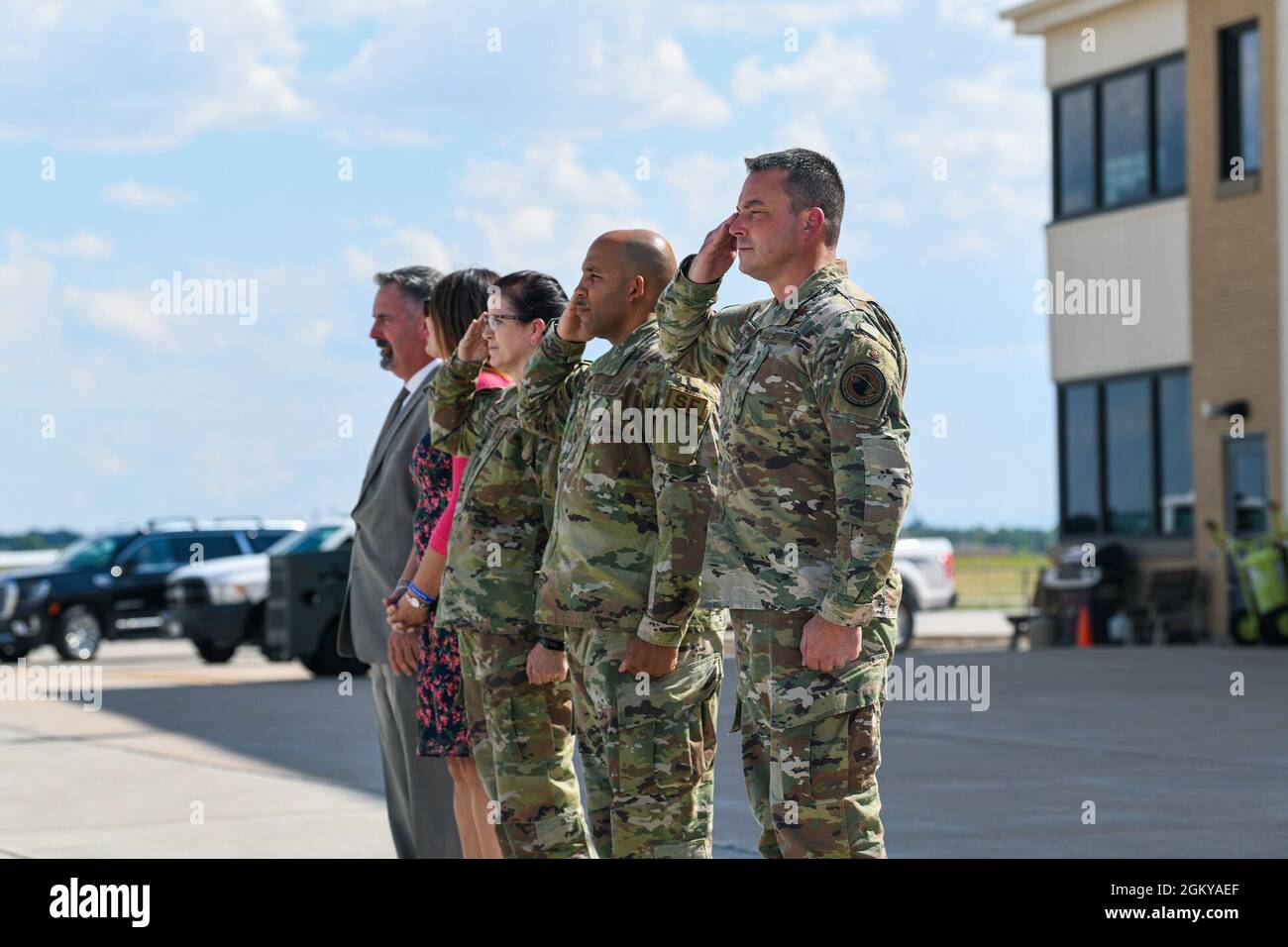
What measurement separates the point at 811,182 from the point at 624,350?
83 centimetres

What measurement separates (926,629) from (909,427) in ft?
87.2

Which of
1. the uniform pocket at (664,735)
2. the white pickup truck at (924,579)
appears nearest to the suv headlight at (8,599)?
the white pickup truck at (924,579)

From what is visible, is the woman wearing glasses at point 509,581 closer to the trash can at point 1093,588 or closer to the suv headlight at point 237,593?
the suv headlight at point 237,593

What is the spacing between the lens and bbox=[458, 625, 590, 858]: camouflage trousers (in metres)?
5.56

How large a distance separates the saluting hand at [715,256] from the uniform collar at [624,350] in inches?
15.3

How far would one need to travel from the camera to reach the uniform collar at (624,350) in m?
5.33

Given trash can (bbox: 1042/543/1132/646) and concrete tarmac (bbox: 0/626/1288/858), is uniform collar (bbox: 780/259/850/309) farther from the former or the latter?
trash can (bbox: 1042/543/1132/646)

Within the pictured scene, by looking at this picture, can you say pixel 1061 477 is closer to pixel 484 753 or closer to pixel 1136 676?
pixel 1136 676

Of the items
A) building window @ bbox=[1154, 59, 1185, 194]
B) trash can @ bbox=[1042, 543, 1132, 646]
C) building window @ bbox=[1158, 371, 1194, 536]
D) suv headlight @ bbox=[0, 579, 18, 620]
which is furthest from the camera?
suv headlight @ bbox=[0, 579, 18, 620]

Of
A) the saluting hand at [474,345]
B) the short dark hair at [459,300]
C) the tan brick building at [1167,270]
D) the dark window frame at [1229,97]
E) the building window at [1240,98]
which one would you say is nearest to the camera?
the saluting hand at [474,345]

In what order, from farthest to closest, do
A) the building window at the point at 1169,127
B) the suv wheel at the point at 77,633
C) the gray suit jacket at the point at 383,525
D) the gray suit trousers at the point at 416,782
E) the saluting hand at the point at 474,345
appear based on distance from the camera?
the suv wheel at the point at 77,633 < the building window at the point at 1169,127 < the gray suit jacket at the point at 383,525 < the gray suit trousers at the point at 416,782 < the saluting hand at the point at 474,345

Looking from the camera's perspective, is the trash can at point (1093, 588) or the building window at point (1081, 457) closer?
the trash can at point (1093, 588)

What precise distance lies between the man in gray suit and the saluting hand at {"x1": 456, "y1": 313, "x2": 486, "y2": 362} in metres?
0.58

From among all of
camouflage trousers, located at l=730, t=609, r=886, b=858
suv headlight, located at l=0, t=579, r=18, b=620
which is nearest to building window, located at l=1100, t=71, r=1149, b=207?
suv headlight, located at l=0, t=579, r=18, b=620
